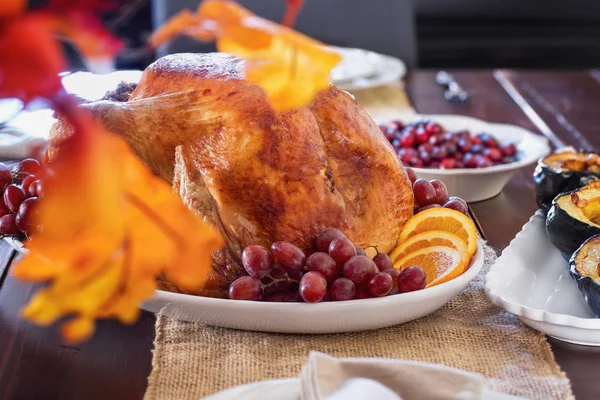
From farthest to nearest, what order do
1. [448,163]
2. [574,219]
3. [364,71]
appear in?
[364,71]
[448,163]
[574,219]

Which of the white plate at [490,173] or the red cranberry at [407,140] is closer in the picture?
the white plate at [490,173]

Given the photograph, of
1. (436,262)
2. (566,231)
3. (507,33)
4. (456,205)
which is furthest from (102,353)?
(507,33)

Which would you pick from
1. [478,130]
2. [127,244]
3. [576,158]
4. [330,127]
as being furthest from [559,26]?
[127,244]

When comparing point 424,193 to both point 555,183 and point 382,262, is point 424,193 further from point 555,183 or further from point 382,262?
point 555,183

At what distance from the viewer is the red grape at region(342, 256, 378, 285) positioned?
31.1 inches

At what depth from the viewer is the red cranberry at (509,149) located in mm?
1474

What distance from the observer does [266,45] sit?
37 cm

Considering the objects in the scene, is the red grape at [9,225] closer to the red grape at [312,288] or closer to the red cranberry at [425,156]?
the red grape at [312,288]

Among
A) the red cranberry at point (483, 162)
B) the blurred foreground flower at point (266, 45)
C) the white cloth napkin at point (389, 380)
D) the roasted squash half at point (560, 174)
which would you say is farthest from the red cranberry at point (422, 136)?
the blurred foreground flower at point (266, 45)

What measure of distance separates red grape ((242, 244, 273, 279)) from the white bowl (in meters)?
0.04

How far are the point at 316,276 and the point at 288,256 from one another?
41 millimetres

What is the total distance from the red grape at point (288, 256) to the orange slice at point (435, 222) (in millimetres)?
→ 200

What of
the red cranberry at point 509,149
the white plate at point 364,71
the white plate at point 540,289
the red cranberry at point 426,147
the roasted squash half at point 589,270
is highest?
the roasted squash half at point 589,270

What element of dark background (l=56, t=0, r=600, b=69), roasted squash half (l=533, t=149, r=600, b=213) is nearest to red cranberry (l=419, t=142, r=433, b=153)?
roasted squash half (l=533, t=149, r=600, b=213)
